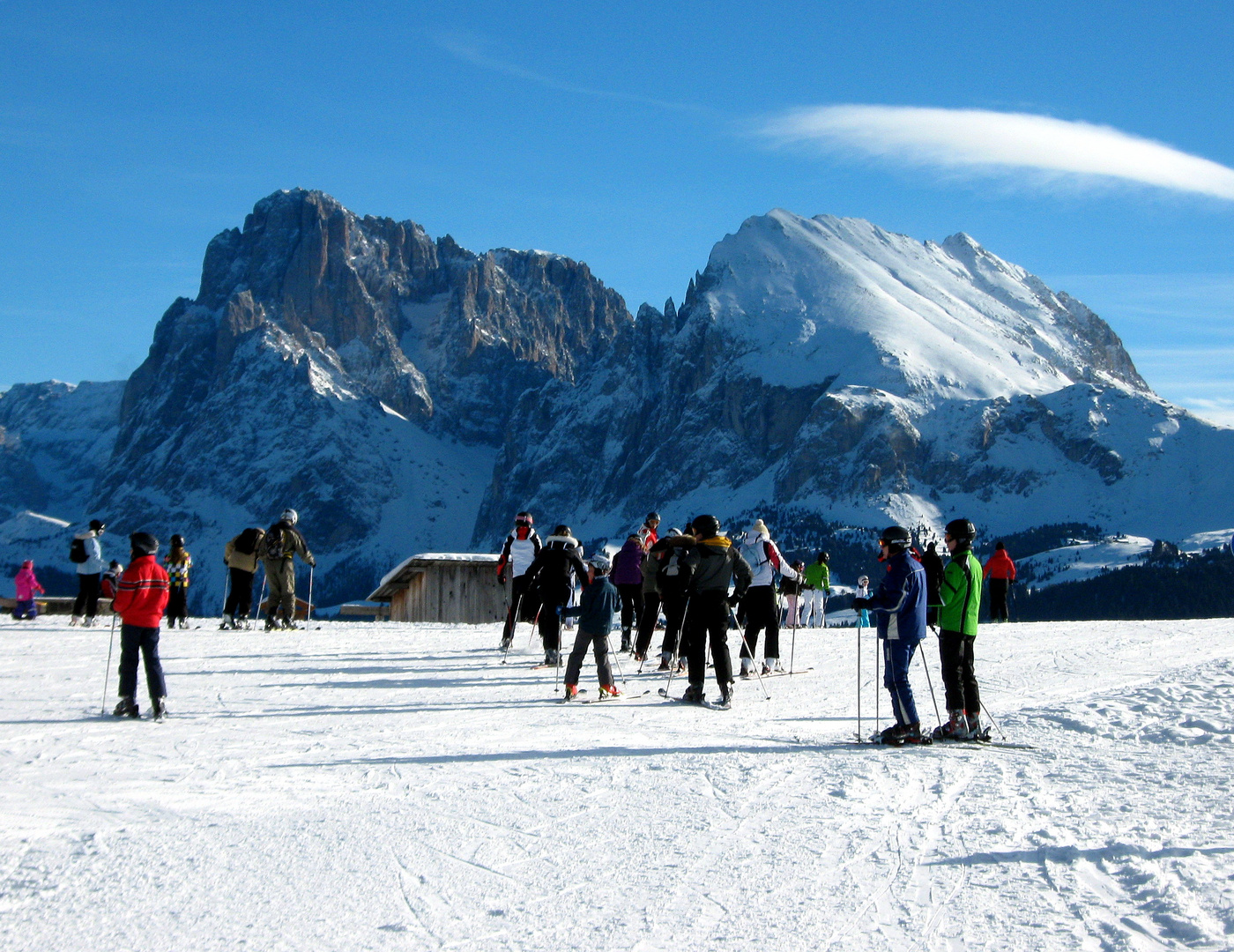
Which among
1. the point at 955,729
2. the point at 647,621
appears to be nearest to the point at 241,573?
the point at 647,621

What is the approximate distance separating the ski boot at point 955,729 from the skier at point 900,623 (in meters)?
0.32

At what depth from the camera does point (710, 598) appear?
1170cm

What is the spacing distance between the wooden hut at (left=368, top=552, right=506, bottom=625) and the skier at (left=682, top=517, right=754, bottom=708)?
16.2 m

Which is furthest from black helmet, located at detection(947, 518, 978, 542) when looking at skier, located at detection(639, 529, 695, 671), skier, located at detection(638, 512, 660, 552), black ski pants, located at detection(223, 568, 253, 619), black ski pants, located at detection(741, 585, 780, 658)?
black ski pants, located at detection(223, 568, 253, 619)

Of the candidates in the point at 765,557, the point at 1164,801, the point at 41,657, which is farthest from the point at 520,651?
the point at 1164,801

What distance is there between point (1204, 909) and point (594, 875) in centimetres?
291

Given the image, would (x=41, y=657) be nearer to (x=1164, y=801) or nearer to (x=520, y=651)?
(x=520, y=651)

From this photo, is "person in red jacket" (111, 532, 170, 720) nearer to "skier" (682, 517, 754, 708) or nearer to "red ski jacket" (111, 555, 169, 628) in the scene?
"red ski jacket" (111, 555, 169, 628)

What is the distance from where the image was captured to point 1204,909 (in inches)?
217

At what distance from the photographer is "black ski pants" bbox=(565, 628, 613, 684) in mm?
12015

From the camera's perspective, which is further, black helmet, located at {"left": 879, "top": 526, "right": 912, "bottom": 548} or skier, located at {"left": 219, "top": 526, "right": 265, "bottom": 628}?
skier, located at {"left": 219, "top": 526, "right": 265, "bottom": 628}


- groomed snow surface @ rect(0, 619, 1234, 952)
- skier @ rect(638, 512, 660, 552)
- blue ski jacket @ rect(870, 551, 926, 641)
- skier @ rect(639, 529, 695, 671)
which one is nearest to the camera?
groomed snow surface @ rect(0, 619, 1234, 952)

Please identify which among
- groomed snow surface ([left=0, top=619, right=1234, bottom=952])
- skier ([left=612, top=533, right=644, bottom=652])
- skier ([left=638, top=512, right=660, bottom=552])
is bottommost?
groomed snow surface ([left=0, top=619, right=1234, bottom=952])

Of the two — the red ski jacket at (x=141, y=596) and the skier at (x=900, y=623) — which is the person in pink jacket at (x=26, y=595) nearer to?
the red ski jacket at (x=141, y=596)
